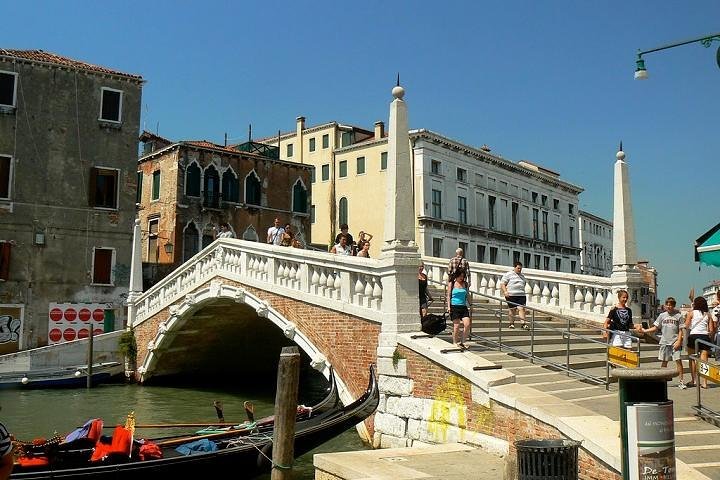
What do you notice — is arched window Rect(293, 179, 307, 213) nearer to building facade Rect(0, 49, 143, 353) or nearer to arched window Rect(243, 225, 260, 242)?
arched window Rect(243, 225, 260, 242)

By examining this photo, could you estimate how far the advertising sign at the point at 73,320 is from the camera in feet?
61.8

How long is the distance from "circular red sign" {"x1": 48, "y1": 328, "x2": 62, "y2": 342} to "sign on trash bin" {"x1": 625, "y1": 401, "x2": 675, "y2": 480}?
17897mm

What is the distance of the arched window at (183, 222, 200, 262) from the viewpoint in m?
23.2

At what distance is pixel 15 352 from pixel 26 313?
1.11m

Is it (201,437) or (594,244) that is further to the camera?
(594,244)

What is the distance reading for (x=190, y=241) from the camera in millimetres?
23344

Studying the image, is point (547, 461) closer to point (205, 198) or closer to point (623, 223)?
point (623, 223)

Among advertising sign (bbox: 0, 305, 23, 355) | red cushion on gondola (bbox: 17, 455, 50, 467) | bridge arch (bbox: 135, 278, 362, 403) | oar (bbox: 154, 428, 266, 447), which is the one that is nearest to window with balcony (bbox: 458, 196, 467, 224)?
bridge arch (bbox: 135, 278, 362, 403)

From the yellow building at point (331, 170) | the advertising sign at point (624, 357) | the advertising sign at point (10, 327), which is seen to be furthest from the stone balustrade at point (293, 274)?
the yellow building at point (331, 170)

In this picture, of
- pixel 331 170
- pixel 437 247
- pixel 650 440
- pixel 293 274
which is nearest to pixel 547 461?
pixel 650 440

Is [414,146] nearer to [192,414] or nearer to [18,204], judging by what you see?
[18,204]

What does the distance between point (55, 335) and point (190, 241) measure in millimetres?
5793

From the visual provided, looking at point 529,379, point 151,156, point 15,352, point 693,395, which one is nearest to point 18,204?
point 15,352

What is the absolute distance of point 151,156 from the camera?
80.3 ft
